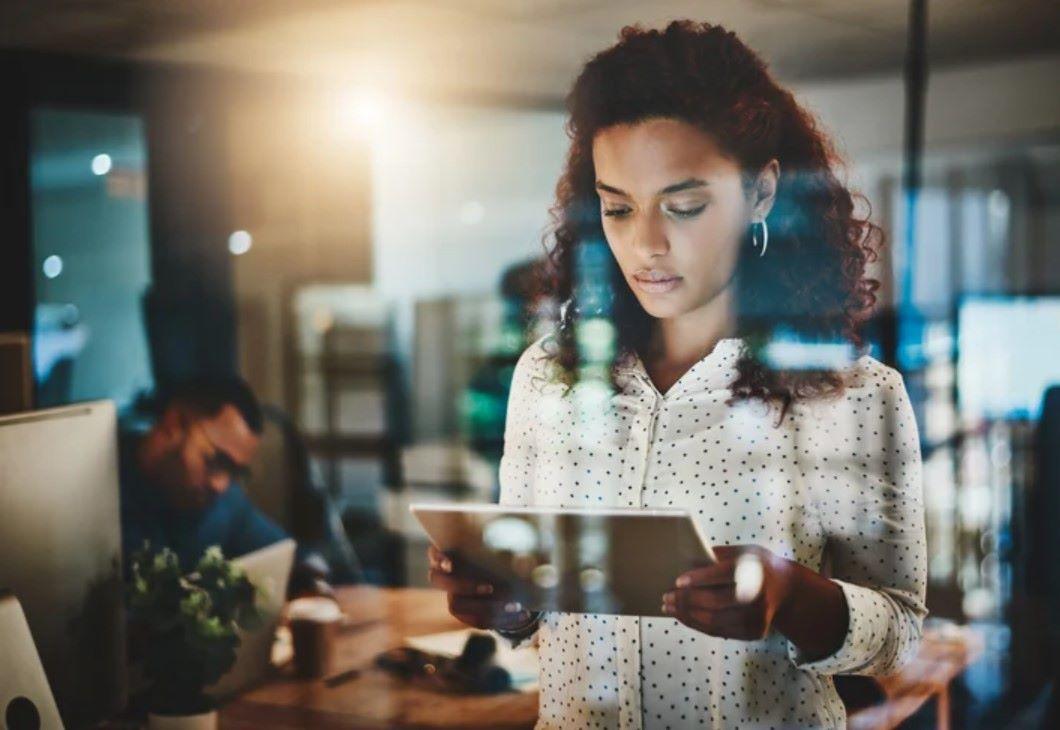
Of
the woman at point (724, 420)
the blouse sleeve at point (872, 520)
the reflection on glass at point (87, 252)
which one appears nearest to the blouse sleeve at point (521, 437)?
the woman at point (724, 420)

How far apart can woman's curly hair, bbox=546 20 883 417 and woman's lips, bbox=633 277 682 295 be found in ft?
0.09

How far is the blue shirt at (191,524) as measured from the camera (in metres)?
2.80

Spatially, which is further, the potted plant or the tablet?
the potted plant

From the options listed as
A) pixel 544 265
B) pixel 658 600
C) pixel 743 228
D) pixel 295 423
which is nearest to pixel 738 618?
pixel 658 600

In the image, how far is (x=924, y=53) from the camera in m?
2.04

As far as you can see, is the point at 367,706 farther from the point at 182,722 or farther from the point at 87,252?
the point at 87,252

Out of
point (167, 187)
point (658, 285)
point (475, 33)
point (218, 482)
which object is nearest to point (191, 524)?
point (218, 482)

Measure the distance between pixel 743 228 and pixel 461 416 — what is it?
42.5 inches

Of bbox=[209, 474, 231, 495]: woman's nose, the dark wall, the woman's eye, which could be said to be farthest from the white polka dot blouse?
the dark wall

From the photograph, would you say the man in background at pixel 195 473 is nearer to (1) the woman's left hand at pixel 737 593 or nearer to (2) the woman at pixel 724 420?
(2) the woman at pixel 724 420

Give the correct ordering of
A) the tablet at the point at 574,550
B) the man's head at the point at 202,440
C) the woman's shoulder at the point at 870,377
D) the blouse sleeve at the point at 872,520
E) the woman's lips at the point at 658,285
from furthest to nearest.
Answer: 1. the man's head at the point at 202,440
2. the woman's lips at the point at 658,285
3. the woman's shoulder at the point at 870,377
4. the blouse sleeve at the point at 872,520
5. the tablet at the point at 574,550

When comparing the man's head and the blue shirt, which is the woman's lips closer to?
the blue shirt

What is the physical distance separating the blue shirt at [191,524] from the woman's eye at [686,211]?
5.19 feet

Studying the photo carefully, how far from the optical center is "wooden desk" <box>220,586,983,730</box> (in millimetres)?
1946
